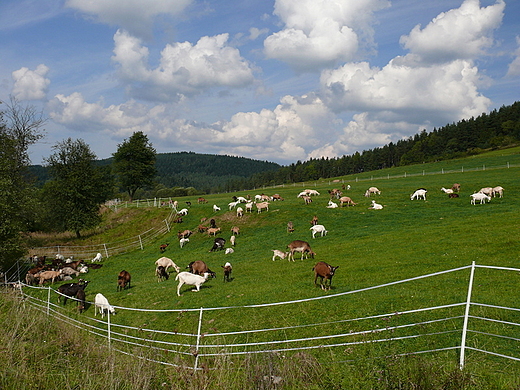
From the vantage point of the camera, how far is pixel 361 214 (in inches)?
1339

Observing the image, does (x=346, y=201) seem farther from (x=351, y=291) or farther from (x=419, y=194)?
(x=351, y=291)

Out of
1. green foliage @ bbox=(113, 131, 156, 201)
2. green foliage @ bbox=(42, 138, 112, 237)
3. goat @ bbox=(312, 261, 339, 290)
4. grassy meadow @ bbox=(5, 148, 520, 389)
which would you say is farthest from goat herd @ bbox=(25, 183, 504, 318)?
green foliage @ bbox=(113, 131, 156, 201)

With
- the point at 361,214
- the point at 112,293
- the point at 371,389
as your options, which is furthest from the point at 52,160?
the point at 371,389

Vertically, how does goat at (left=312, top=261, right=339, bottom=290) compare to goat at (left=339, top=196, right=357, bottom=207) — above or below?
below

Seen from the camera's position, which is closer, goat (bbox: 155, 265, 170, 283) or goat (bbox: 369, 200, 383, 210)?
goat (bbox: 155, 265, 170, 283)

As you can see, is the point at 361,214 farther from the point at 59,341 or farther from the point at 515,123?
the point at 515,123

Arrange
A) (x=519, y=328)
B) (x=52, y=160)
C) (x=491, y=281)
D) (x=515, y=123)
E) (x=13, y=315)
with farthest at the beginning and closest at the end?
(x=515, y=123) → (x=52, y=160) → (x=491, y=281) → (x=13, y=315) → (x=519, y=328)

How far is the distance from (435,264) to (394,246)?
5220 mm

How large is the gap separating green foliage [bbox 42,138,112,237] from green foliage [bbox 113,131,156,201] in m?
14.5

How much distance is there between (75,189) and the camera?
1881 inches

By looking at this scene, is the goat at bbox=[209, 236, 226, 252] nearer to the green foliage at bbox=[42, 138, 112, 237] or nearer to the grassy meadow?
the grassy meadow

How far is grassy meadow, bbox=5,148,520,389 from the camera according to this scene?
21.3 ft

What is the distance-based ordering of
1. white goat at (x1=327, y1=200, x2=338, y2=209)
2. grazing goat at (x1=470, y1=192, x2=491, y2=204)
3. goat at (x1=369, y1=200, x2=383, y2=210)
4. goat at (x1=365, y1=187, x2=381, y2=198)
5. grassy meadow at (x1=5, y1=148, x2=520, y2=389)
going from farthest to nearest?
goat at (x1=365, y1=187, x2=381, y2=198)
white goat at (x1=327, y1=200, x2=338, y2=209)
goat at (x1=369, y1=200, x2=383, y2=210)
grazing goat at (x1=470, y1=192, x2=491, y2=204)
grassy meadow at (x1=5, y1=148, x2=520, y2=389)

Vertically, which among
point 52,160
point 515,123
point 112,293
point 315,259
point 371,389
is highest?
point 515,123
